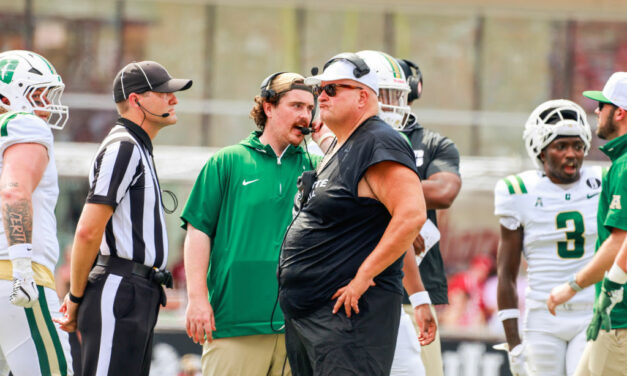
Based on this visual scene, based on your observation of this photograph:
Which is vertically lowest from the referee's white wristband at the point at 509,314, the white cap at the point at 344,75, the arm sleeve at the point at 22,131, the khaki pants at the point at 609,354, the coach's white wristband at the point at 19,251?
the referee's white wristband at the point at 509,314

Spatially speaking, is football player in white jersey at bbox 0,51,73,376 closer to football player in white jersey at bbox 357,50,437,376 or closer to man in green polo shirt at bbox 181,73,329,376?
man in green polo shirt at bbox 181,73,329,376

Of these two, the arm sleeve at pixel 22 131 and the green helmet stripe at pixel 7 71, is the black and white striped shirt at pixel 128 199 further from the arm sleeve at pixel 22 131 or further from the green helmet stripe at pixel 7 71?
the green helmet stripe at pixel 7 71

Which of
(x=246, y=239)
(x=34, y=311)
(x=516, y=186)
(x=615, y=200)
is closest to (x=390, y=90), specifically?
(x=246, y=239)

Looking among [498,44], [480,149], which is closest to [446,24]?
[498,44]

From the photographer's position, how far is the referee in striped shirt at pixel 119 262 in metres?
5.28

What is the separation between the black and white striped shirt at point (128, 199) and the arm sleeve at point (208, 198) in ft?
0.67

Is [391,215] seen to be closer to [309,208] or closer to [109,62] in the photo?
[309,208]

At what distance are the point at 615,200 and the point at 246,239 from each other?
2056 millimetres

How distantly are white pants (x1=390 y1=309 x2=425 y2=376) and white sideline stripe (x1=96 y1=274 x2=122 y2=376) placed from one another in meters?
1.64

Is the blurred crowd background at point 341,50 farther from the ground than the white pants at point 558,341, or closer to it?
farther from the ground

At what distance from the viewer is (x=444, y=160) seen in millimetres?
6664

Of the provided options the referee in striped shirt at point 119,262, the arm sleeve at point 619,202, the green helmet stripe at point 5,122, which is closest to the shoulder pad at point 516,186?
the arm sleeve at point 619,202

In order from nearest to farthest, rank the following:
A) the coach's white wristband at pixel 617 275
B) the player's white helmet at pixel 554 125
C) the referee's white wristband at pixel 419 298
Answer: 1. the coach's white wristband at pixel 617 275
2. the referee's white wristband at pixel 419 298
3. the player's white helmet at pixel 554 125

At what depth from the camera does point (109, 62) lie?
17.7 metres
